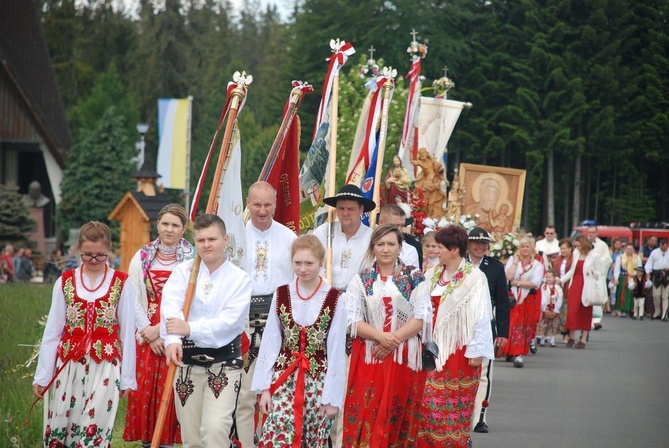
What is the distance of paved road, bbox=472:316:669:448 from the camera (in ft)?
35.9

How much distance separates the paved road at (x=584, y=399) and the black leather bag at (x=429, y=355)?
2.26 m

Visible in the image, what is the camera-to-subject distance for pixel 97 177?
39594 millimetres

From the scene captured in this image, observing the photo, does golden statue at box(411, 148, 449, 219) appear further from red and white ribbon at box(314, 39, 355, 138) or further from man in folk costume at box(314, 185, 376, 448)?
man in folk costume at box(314, 185, 376, 448)

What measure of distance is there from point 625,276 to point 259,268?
23617 millimetres

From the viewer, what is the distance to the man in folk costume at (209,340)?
7.55 metres

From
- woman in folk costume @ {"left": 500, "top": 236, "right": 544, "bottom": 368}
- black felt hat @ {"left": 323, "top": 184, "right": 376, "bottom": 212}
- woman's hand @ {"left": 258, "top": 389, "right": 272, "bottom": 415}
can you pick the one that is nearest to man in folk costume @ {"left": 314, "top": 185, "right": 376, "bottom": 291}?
black felt hat @ {"left": 323, "top": 184, "right": 376, "bottom": 212}

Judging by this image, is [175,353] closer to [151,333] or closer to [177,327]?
[177,327]

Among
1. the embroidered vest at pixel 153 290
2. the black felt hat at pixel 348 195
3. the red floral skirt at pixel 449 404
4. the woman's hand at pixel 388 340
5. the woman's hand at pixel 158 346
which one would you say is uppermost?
the black felt hat at pixel 348 195

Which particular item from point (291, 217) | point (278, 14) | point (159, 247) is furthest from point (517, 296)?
point (278, 14)

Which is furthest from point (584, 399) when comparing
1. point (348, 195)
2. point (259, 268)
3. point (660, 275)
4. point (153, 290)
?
point (660, 275)

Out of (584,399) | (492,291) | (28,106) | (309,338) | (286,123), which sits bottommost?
(584,399)

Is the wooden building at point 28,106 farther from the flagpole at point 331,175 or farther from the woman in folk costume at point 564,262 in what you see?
the flagpole at point 331,175

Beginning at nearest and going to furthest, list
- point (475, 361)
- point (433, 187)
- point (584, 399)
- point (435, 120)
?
1. point (475, 361)
2. point (584, 399)
3. point (433, 187)
4. point (435, 120)

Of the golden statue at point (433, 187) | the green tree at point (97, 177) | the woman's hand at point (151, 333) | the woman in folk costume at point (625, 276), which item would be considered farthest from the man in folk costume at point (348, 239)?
the green tree at point (97, 177)
